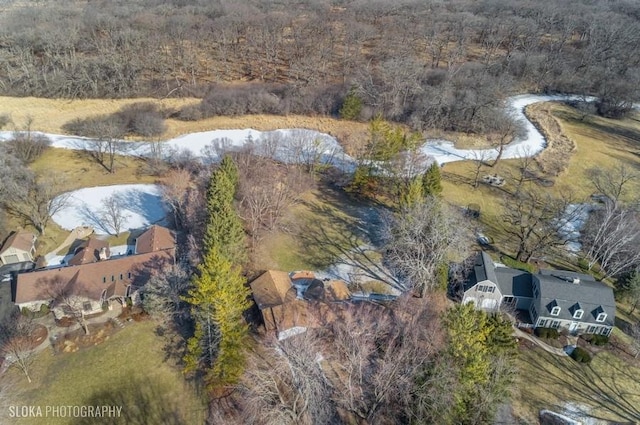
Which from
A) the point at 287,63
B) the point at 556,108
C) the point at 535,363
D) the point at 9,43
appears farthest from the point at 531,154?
the point at 9,43

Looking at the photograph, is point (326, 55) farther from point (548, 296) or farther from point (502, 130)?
point (548, 296)

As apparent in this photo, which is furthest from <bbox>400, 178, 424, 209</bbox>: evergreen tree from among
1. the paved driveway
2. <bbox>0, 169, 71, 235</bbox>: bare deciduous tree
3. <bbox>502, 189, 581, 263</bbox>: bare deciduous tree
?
<bbox>0, 169, 71, 235</bbox>: bare deciduous tree

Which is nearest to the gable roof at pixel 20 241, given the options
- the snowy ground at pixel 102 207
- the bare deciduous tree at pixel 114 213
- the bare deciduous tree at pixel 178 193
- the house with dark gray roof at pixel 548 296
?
the snowy ground at pixel 102 207

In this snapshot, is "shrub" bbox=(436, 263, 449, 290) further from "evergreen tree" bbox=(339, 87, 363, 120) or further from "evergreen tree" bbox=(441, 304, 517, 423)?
"evergreen tree" bbox=(339, 87, 363, 120)

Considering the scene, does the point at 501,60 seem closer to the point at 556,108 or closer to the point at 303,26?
the point at 556,108

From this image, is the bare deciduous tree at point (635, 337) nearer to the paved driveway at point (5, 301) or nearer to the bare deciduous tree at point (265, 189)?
the bare deciduous tree at point (265, 189)

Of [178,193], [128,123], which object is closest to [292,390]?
[178,193]

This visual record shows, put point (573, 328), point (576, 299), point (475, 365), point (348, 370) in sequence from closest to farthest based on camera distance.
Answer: point (475, 365)
point (348, 370)
point (576, 299)
point (573, 328)
